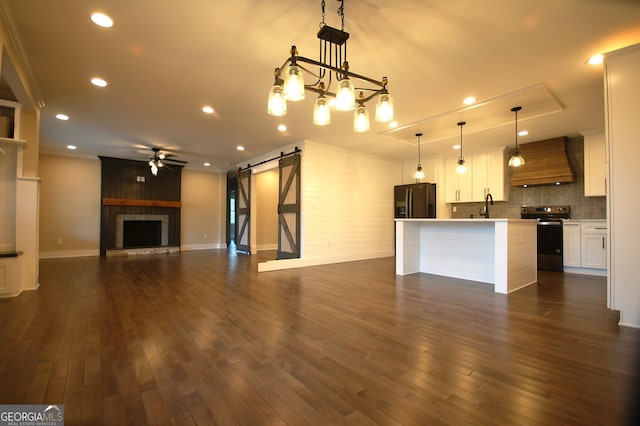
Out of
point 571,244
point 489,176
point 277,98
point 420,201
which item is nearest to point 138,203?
point 277,98

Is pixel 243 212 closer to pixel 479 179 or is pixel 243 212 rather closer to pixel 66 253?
pixel 66 253

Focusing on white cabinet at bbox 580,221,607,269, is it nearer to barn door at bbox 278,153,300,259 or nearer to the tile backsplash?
the tile backsplash

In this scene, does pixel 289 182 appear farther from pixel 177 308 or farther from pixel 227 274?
pixel 177 308

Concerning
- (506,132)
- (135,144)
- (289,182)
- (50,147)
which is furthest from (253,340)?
(50,147)

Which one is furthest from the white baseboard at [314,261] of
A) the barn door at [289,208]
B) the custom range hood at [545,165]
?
the custom range hood at [545,165]

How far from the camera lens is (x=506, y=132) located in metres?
5.55

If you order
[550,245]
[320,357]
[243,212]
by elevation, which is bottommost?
[320,357]

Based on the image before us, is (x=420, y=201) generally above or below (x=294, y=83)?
below

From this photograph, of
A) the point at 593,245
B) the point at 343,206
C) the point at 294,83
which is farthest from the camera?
the point at 343,206

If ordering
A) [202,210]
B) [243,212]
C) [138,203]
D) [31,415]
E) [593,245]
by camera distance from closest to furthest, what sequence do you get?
1. [31,415]
2. [593,245]
3. [138,203]
4. [243,212]
5. [202,210]

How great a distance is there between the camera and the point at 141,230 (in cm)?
902

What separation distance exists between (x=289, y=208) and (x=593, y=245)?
6.10 m

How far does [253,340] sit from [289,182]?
15.7 ft

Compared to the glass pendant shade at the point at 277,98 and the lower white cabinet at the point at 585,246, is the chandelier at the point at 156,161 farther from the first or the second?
the lower white cabinet at the point at 585,246
